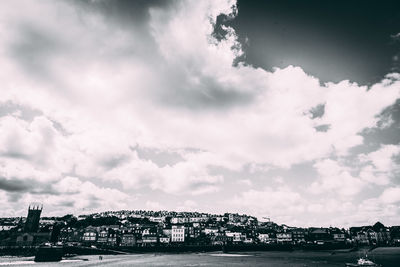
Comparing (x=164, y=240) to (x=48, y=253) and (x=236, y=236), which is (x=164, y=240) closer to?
(x=236, y=236)

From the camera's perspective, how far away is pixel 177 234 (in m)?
183

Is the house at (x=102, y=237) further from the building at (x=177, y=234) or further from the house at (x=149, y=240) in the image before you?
the building at (x=177, y=234)

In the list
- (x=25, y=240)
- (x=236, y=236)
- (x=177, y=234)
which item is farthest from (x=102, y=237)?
(x=236, y=236)

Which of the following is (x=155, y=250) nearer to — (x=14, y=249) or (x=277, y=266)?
(x=14, y=249)

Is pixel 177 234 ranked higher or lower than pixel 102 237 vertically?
higher

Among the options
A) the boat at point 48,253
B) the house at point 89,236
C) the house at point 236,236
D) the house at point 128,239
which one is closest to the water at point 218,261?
the boat at point 48,253

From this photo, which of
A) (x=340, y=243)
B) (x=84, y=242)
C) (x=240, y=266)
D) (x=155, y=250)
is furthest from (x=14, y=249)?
(x=340, y=243)

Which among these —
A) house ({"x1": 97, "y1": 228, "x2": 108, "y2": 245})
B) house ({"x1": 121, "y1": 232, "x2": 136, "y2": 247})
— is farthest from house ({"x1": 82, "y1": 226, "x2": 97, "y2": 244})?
house ({"x1": 121, "y1": 232, "x2": 136, "y2": 247})

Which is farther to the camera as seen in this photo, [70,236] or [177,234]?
[177,234]

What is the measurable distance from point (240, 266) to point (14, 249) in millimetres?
108202

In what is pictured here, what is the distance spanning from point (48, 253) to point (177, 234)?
90.2m

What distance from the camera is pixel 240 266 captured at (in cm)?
8056

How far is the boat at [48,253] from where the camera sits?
10188 centimetres

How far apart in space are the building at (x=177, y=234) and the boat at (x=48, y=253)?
84610 millimetres
